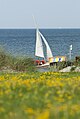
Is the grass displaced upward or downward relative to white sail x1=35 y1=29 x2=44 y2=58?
upward

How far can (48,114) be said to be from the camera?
581cm

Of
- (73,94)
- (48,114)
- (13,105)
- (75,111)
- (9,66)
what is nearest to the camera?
(48,114)

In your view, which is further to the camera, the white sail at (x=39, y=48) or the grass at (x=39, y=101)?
the white sail at (x=39, y=48)

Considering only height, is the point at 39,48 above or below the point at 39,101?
below

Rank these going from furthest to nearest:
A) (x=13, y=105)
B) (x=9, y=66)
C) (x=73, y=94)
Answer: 1. (x=9, y=66)
2. (x=73, y=94)
3. (x=13, y=105)

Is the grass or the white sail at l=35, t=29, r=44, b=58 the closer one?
the grass

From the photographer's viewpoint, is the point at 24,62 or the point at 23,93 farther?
the point at 24,62

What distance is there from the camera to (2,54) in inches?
1004

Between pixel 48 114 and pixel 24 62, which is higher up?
pixel 48 114

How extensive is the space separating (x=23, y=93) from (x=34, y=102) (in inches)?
45.8

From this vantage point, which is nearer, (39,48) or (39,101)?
(39,101)

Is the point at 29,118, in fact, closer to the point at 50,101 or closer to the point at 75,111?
the point at 75,111

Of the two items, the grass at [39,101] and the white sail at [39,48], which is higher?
the grass at [39,101]

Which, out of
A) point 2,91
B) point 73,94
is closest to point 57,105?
point 73,94
